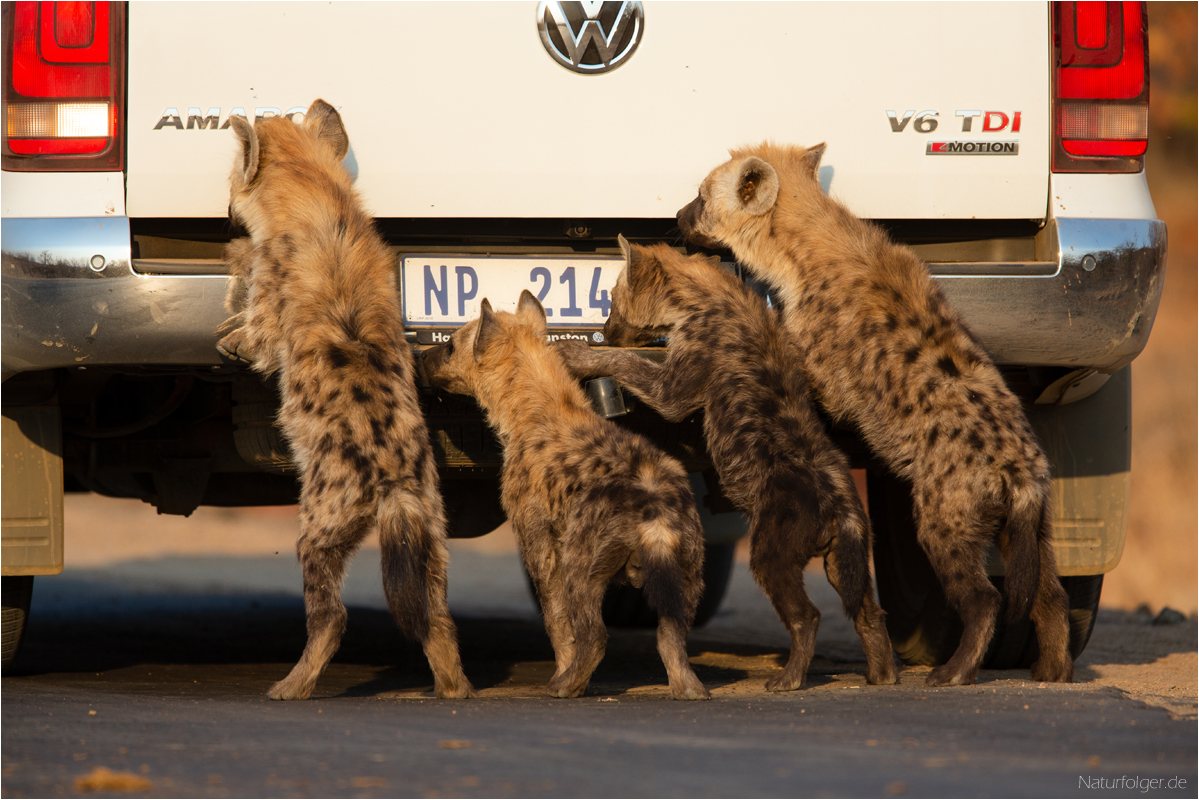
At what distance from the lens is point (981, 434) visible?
4293 mm

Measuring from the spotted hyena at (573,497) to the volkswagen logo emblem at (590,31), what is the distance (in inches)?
31.8

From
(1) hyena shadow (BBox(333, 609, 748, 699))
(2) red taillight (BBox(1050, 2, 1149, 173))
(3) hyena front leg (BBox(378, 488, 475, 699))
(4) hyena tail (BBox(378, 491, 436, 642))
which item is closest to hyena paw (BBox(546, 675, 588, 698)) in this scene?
(1) hyena shadow (BBox(333, 609, 748, 699))

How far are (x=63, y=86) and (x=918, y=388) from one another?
297 centimetres

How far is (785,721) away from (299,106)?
255 centimetres

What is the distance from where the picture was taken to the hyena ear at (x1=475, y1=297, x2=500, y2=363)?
14.7 ft

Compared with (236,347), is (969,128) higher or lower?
higher

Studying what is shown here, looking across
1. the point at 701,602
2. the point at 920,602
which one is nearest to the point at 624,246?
the point at 920,602

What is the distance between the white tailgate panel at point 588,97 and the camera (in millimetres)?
4371

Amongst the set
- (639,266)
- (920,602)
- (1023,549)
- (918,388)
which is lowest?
(920,602)

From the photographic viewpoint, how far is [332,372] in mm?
4270

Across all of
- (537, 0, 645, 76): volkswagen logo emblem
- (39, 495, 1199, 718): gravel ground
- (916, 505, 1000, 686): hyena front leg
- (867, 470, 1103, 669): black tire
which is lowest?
(39, 495, 1199, 718): gravel ground

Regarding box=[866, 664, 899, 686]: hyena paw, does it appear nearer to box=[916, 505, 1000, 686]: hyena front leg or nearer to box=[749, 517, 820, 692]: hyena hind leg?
box=[916, 505, 1000, 686]: hyena front leg

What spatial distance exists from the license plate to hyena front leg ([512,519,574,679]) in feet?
2.43

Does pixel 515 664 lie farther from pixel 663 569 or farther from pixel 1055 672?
pixel 1055 672
